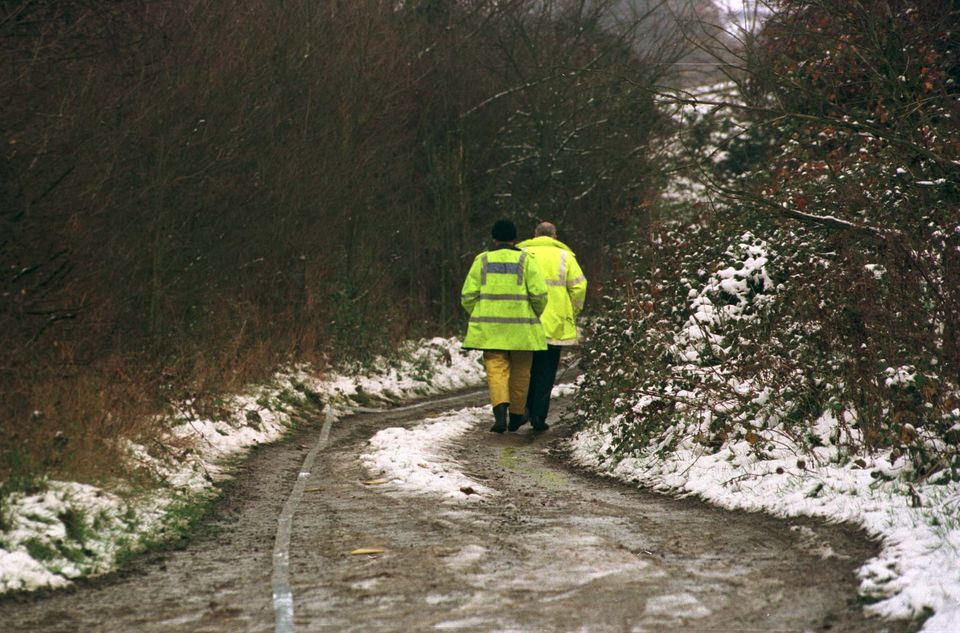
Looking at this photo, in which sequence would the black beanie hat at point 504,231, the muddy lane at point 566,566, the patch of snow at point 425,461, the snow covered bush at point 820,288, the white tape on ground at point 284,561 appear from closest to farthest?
the muddy lane at point 566,566 < the white tape on ground at point 284,561 < the snow covered bush at point 820,288 < the patch of snow at point 425,461 < the black beanie hat at point 504,231

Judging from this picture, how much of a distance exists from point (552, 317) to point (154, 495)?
20.6 ft

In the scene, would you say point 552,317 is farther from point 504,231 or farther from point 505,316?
point 504,231

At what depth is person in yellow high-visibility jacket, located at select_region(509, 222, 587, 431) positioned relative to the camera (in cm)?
1418

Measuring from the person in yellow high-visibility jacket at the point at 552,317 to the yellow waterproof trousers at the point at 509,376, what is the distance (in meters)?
0.20

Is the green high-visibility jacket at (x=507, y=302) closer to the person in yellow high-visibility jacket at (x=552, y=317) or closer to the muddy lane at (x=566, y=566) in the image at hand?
the person in yellow high-visibility jacket at (x=552, y=317)

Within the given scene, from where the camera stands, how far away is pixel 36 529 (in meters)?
7.18

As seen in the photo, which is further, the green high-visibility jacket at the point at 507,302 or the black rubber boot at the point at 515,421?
the black rubber boot at the point at 515,421

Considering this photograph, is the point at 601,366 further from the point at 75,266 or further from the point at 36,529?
the point at 36,529

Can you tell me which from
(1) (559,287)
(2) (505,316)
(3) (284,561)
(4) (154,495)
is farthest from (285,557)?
(1) (559,287)

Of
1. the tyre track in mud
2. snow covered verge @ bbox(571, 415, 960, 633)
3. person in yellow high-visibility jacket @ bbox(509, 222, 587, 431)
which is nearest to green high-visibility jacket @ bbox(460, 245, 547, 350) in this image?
person in yellow high-visibility jacket @ bbox(509, 222, 587, 431)

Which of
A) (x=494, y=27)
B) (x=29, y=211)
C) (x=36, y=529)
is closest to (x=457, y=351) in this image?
(x=494, y=27)

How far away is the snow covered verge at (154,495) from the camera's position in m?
6.97

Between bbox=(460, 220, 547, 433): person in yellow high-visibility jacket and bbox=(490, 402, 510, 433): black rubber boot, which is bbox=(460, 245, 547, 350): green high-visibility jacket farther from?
bbox=(490, 402, 510, 433): black rubber boot

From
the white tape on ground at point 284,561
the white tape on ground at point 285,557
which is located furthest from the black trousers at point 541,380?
the white tape on ground at point 284,561
